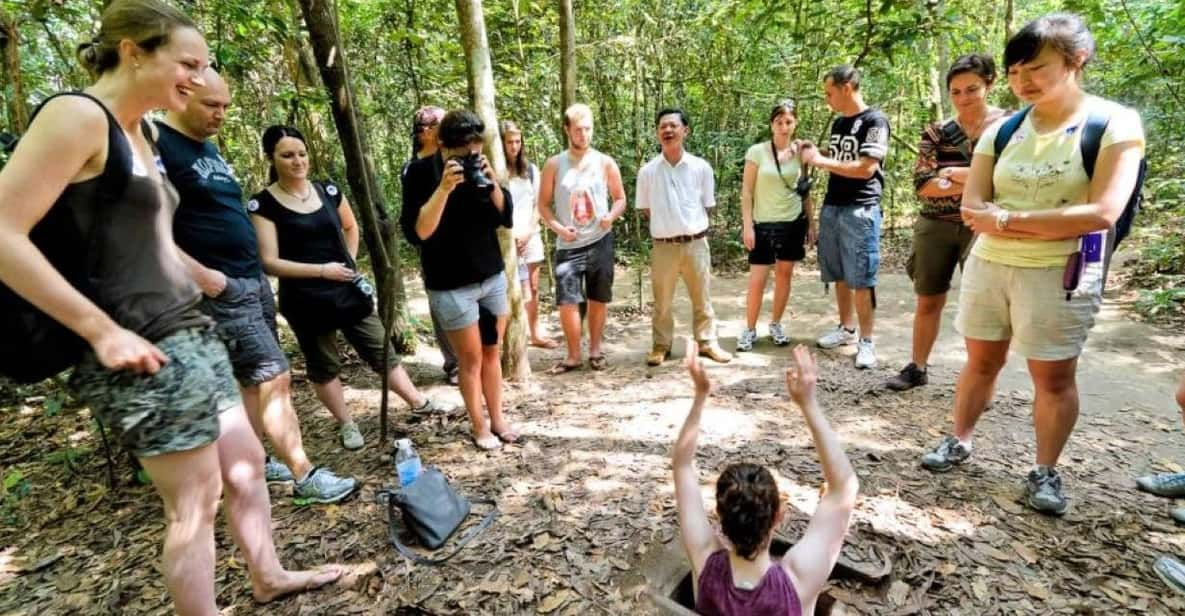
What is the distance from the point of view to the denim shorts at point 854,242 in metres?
4.48

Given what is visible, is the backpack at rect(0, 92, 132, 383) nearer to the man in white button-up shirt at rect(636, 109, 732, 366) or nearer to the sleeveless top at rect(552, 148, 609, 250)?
the sleeveless top at rect(552, 148, 609, 250)

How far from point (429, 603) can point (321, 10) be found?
9.41 feet

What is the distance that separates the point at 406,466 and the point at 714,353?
2891mm

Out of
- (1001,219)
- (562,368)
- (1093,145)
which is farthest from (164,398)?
(562,368)

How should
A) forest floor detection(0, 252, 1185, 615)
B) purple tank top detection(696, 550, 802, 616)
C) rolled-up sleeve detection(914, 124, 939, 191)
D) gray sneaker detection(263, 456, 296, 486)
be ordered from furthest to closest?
rolled-up sleeve detection(914, 124, 939, 191), gray sneaker detection(263, 456, 296, 486), forest floor detection(0, 252, 1185, 615), purple tank top detection(696, 550, 802, 616)

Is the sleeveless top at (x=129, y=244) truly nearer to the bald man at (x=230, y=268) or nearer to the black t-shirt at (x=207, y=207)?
the bald man at (x=230, y=268)

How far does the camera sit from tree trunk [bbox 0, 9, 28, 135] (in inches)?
160

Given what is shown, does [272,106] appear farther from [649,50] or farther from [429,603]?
[429,603]

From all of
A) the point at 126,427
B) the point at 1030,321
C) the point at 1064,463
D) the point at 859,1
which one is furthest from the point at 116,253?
the point at 859,1

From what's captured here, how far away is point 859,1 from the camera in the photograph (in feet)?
21.5

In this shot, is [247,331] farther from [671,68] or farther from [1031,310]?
[671,68]

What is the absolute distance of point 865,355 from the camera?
462cm

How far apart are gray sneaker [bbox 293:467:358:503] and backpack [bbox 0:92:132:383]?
5.45ft

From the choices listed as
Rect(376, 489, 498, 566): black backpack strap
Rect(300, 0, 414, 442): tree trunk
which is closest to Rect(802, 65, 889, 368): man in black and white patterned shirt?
Rect(300, 0, 414, 442): tree trunk
